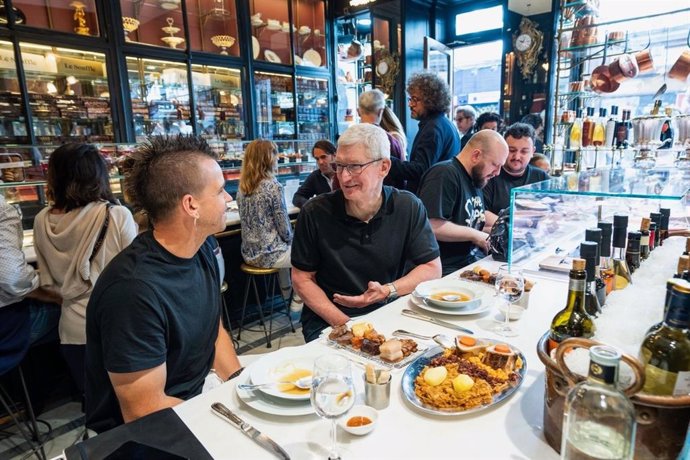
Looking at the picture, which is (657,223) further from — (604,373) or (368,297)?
(604,373)

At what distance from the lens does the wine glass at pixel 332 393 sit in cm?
85

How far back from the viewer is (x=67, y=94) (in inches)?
176

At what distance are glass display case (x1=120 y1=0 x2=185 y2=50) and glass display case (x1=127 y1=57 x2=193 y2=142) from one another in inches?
9.2

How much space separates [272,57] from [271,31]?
35cm

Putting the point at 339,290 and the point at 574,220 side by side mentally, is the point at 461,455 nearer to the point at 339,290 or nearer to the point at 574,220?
the point at 339,290

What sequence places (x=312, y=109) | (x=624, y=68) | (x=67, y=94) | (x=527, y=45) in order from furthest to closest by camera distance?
1. (x=312, y=109)
2. (x=527, y=45)
3. (x=67, y=94)
4. (x=624, y=68)

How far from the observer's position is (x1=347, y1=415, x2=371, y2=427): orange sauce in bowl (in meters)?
0.93

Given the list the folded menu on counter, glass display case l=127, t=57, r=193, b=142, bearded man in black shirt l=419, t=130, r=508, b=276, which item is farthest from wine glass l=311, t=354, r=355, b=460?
glass display case l=127, t=57, r=193, b=142

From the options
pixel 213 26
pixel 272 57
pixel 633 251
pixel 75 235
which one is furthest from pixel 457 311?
pixel 272 57

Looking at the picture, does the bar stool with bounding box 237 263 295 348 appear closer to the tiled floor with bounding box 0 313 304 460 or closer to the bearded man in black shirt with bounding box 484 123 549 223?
the tiled floor with bounding box 0 313 304 460

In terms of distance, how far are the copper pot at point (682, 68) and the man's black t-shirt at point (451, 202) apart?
4.27 ft

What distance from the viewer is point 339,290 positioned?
1.96 meters

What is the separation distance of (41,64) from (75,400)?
11.1ft

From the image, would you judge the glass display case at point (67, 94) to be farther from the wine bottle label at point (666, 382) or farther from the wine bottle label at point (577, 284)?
the wine bottle label at point (666, 382)
